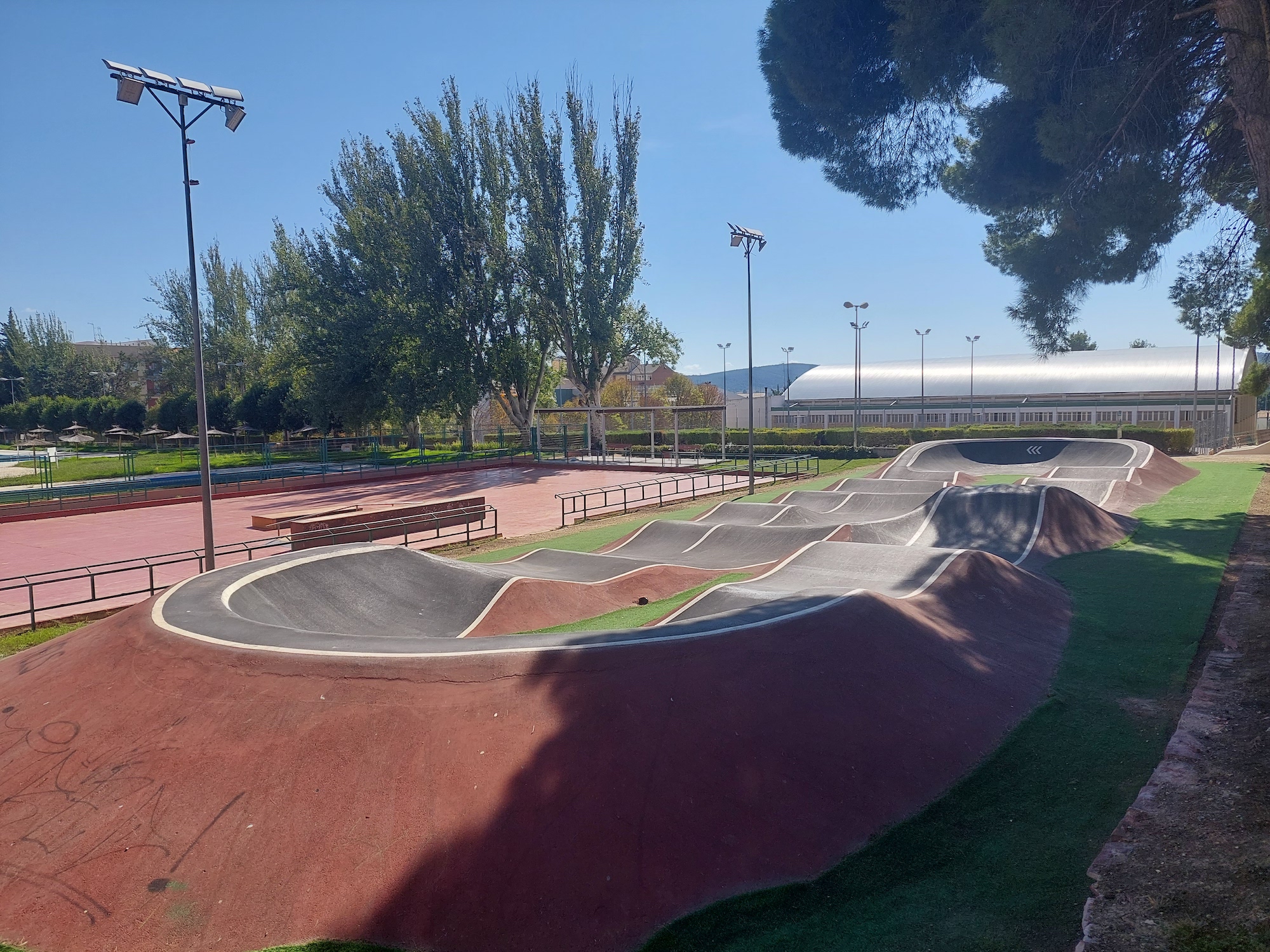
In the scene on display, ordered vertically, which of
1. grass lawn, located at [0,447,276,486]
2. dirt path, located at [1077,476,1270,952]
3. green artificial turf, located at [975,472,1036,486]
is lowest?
dirt path, located at [1077,476,1270,952]

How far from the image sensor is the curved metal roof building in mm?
58219

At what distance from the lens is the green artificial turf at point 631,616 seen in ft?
37.8

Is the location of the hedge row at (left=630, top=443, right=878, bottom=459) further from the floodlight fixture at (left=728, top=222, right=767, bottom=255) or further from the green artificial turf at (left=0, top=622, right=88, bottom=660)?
the green artificial turf at (left=0, top=622, right=88, bottom=660)

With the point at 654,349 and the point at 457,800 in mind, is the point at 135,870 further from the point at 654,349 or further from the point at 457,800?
the point at 654,349

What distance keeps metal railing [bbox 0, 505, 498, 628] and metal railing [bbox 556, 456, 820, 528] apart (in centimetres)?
320

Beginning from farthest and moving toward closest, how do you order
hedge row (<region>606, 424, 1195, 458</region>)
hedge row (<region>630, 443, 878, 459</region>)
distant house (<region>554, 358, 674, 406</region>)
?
1. distant house (<region>554, 358, 674, 406</region>)
2. hedge row (<region>630, 443, 878, 459</region>)
3. hedge row (<region>606, 424, 1195, 458</region>)

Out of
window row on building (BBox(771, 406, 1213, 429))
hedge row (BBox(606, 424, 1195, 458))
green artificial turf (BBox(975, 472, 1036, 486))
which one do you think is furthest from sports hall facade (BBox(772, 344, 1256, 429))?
green artificial turf (BBox(975, 472, 1036, 486))

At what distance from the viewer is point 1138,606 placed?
1188cm

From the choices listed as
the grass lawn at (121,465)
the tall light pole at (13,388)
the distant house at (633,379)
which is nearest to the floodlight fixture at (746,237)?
the grass lawn at (121,465)

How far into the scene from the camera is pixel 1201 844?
17.8ft

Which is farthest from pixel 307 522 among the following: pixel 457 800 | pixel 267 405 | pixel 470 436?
pixel 267 405

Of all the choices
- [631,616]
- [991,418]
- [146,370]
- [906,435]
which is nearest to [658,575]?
[631,616]

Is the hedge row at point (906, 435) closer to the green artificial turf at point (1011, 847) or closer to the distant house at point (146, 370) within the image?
the green artificial turf at point (1011, 847)

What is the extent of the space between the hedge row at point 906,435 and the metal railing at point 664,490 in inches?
427
